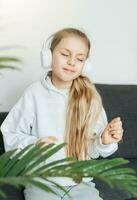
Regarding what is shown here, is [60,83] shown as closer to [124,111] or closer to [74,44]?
[74,44]

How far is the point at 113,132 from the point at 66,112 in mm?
240

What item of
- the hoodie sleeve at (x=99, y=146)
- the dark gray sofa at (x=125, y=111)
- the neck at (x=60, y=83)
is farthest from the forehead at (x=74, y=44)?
the dark gray sofa at (x=125, y=111)

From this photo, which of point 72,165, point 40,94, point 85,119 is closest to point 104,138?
point 85,119

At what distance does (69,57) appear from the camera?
134 centimetres

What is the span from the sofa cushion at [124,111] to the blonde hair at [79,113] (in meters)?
0.33

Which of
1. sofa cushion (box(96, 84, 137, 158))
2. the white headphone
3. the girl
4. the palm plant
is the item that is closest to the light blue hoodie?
the girl

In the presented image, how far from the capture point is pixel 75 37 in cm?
137

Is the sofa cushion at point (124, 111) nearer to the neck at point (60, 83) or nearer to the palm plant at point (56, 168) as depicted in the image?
the neck at point (60, 83)

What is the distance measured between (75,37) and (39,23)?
0.51 metres

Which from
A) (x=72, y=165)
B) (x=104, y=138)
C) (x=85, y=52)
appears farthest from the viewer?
(x=85, y=52)

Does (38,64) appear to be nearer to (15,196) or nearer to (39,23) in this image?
(39,23)

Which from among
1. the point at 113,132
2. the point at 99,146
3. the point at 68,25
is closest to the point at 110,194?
the point at 99,146

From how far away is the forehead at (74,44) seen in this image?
4.41ft

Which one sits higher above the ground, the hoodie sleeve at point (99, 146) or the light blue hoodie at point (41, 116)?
the light blue hoodie at point (41, 116)
